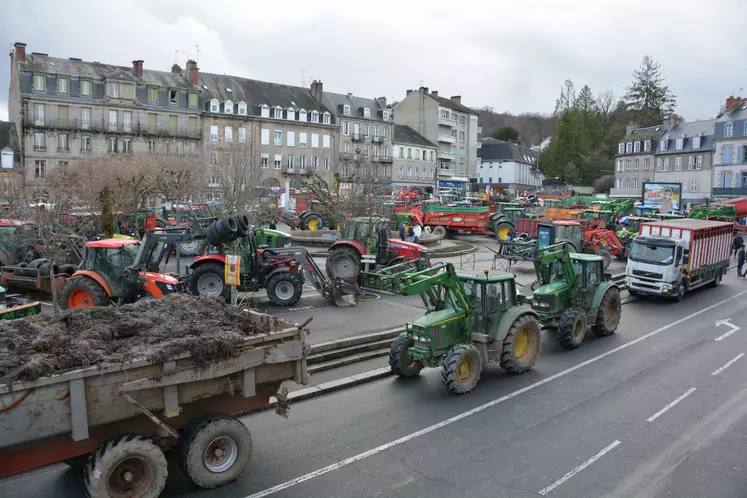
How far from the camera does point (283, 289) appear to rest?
17234 millimetres

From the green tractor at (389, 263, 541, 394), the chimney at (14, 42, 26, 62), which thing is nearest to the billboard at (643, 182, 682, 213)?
the green tractor at (389, 263, 541, 394)

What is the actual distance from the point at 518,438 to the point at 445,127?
70.6 meters

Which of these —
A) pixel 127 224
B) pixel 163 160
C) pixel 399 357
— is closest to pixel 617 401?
pixel 399 357

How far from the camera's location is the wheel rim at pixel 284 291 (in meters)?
17.1

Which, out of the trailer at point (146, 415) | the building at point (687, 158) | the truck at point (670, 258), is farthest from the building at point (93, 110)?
the building at point (687, 158)

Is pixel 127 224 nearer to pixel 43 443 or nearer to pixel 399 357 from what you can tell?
pixel 399 357

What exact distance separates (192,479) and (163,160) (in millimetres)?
32698

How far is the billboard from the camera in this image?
45750mm

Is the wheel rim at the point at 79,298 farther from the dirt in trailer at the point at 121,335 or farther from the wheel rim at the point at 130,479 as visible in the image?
the wheel rim at the point at 130,479

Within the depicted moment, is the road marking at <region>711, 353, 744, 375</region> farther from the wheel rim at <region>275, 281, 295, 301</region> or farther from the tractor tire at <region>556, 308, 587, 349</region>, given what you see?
the wheel rim at <region>275, 281, 295, 301</region>

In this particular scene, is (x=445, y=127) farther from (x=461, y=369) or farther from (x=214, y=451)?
(x=214, y=451)

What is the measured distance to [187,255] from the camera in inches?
1088

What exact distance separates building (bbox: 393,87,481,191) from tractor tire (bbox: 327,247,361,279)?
5422cm

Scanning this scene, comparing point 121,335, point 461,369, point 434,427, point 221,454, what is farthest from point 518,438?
point 121,335
